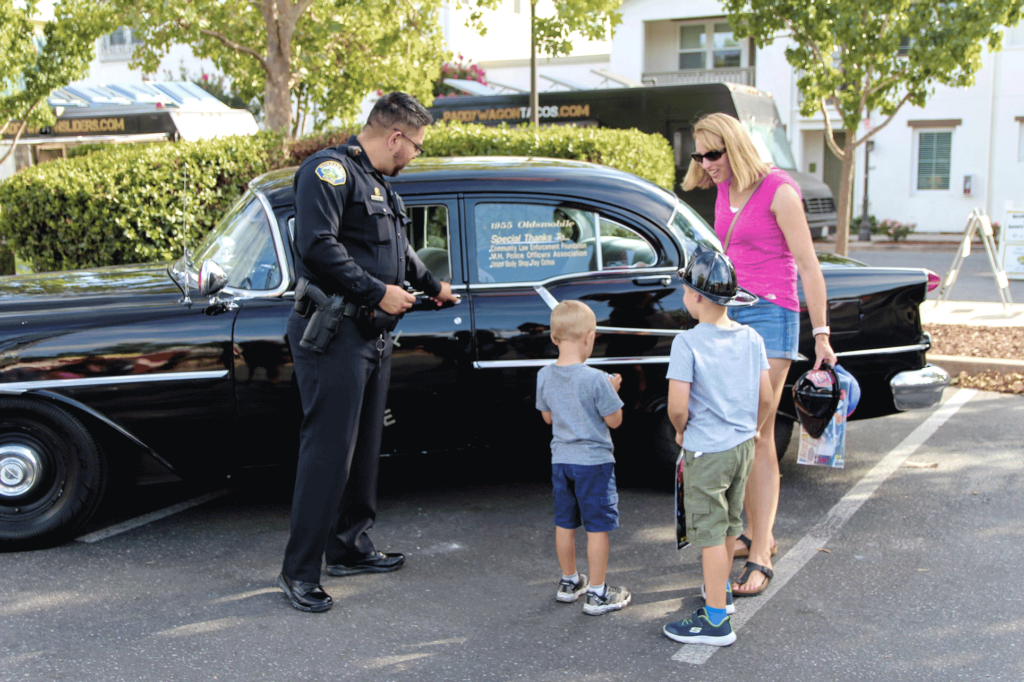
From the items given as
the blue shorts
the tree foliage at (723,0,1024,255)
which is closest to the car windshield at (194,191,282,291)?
the blue shorts

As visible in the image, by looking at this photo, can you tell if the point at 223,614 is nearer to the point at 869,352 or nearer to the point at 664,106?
the point at 869,352

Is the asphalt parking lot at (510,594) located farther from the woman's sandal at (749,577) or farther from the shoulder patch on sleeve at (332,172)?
the shoulder patch on sleeve at (332,172)

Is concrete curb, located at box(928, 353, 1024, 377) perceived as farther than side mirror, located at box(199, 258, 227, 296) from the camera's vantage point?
Yes

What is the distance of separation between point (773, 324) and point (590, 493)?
94cm

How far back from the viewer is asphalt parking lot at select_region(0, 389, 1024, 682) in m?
3.16

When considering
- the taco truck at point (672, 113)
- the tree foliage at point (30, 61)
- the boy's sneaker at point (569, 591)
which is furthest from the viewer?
the taco truck at point (672, 113)

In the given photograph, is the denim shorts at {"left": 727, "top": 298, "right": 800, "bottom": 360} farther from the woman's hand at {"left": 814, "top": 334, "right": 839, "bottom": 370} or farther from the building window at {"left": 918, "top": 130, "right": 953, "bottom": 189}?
the building window at {"left": 918, "top": 130, "right": 953, "bottom": 189}

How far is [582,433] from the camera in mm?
3432

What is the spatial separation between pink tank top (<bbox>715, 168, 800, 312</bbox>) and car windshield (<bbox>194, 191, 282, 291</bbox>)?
6.37 feet

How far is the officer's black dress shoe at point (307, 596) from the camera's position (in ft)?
11.6

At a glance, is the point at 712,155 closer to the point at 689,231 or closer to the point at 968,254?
the point at 689,231

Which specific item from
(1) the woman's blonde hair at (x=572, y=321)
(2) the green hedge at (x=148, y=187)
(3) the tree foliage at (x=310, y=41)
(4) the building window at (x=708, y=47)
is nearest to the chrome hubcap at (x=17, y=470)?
(1) the woman's blonde hair at (x=572, y=321)

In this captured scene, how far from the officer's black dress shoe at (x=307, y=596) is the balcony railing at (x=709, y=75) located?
22878mm

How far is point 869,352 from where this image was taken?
4707 millimetres
